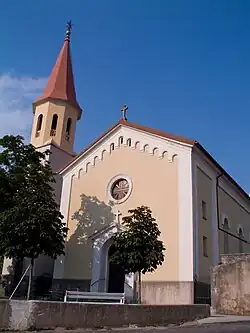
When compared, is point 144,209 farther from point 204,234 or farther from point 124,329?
point 124,329

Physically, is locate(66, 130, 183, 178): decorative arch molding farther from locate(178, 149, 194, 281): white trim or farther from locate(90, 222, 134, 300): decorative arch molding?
locate(90, 222, 134, 300): decorative arch molding

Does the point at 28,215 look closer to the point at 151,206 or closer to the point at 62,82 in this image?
the point at 151,206

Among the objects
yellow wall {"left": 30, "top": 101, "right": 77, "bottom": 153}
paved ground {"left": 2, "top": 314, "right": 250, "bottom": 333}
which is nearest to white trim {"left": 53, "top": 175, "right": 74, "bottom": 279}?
yellow wall {"left": 30, "top": 101, "right": 77, "bottom": 153}

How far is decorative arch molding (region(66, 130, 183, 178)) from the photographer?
21.0 m

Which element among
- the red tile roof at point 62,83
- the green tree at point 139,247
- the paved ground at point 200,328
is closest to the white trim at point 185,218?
the green tree at point 139,247

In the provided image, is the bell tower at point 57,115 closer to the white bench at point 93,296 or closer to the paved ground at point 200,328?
the white bench at point 93,296

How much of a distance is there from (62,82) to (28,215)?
16.6m

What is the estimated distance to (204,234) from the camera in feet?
66.6

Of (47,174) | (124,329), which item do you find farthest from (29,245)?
(124,329)

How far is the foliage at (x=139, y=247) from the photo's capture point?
619 inches

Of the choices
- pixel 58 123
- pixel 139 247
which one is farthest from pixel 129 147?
pixel 58 123

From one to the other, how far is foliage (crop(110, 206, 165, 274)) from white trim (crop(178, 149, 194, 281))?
264cm

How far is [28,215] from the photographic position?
1744 centimetres

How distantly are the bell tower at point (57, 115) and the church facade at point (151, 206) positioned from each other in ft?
12.3
